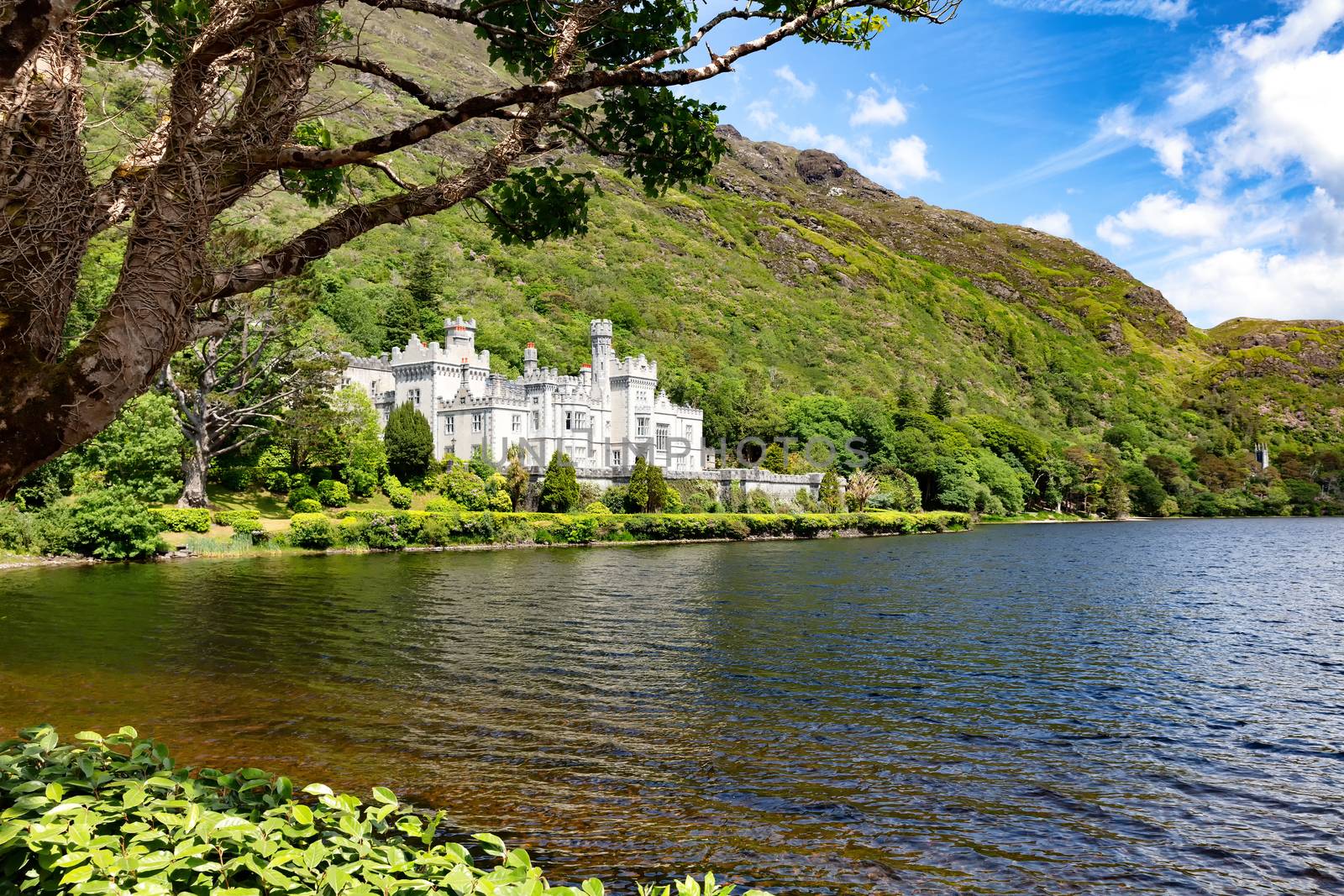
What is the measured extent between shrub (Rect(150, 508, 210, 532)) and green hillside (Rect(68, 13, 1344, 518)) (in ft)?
111

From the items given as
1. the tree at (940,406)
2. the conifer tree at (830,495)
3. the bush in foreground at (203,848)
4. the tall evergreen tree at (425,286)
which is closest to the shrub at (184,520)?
the bush in foreground at (203,848)

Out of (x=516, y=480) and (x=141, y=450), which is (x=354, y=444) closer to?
(x=516, y=480)

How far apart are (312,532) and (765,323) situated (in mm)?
110045

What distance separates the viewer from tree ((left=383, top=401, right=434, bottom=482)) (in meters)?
60.0

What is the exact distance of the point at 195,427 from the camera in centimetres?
4806

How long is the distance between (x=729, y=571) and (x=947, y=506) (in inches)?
2476

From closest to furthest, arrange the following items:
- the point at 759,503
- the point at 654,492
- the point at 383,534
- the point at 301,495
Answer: the point at 383,534
the point at 301,495
the point at 654,492
the point at 759,503

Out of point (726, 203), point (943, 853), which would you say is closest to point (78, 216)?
point (943, 853)

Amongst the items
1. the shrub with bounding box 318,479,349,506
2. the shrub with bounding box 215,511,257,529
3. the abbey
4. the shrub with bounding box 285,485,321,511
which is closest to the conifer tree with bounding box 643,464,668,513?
the abbey

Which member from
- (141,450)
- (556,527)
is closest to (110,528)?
(141,450)

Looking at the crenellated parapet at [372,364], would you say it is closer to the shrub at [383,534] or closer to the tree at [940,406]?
the shrub at [383,534]

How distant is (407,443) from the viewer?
197 feet

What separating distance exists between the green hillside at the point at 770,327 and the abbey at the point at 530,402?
9279 millimetres

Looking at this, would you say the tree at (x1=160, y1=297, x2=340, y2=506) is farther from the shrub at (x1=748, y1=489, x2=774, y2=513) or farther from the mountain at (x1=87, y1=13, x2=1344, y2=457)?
the mountain at (x1=87, y1=13, x2=1344, y2=457)
